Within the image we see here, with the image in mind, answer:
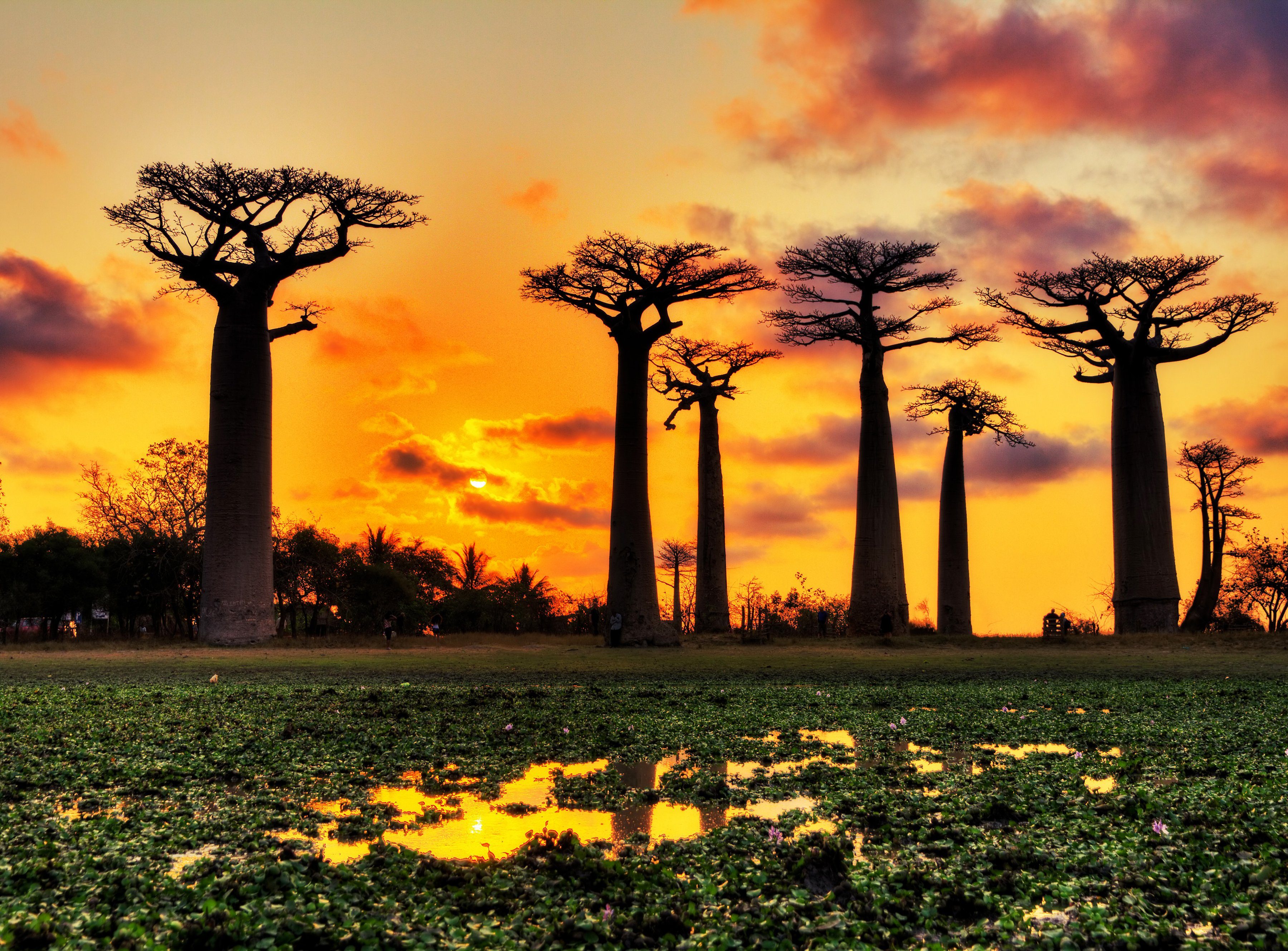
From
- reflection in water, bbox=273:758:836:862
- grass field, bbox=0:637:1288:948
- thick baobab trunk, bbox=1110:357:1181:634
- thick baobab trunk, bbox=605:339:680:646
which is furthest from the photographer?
thick baobab trunk, bbox=1110:357:1181:634

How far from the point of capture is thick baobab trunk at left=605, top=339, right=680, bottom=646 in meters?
28.1

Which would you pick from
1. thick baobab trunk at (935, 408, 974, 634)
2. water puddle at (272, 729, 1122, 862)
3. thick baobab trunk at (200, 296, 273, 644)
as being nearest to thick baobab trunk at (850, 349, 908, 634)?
thick baobab trunk at (935, 408, 974, 634)

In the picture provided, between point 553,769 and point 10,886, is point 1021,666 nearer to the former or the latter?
point 553,769

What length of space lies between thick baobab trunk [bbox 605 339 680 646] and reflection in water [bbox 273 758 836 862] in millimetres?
22187

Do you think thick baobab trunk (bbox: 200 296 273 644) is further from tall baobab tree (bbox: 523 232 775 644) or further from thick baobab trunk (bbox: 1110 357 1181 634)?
thick baobab trunk (bbox: 1110 357 1181 634)

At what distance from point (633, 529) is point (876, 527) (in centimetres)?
852

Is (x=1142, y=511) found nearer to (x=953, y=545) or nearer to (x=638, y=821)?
(x=953, y=545)

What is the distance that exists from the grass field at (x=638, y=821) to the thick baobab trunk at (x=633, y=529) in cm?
1720

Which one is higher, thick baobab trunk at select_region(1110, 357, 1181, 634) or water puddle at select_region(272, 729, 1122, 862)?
thick baobab trunk at select_region(1110, 357, 1181, 634)

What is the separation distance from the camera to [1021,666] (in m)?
18.1

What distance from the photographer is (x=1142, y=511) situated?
30219 mm

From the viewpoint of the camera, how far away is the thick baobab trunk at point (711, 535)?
37.8 meters

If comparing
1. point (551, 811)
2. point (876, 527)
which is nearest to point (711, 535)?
point (876, 527)

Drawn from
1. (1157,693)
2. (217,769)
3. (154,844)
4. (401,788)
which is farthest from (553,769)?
(1157,693)
